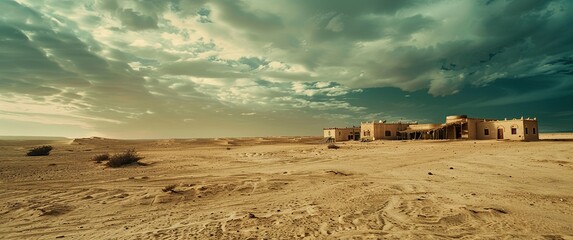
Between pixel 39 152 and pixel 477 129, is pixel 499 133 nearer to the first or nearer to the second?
pixel 477 129

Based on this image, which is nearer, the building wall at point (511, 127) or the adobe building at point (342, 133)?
the building wall at point (511, 127)

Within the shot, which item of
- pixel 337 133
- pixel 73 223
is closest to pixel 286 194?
pixel 73 223

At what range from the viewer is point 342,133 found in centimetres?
6700

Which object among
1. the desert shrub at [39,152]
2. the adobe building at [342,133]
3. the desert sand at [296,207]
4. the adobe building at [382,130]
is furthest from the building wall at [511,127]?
the desert shrub at [39,152]

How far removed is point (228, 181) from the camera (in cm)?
1249

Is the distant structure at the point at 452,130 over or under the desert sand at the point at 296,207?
over

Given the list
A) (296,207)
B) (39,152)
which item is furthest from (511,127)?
(39,152)

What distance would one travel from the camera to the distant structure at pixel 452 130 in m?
43.9

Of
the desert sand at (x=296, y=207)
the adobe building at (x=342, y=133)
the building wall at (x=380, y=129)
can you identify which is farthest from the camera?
the adobe building at (x=342, y=133)

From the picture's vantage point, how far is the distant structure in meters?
43.9

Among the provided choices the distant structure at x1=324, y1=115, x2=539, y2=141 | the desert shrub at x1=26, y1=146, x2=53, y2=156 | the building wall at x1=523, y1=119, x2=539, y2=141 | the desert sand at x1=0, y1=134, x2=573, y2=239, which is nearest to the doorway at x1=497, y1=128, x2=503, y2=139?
the distant structure at x1=324, y1=115, x2=539, y2=141

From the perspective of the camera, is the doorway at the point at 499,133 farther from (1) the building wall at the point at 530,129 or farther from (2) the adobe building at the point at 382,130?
(2) the adobe building at the point at 382,130

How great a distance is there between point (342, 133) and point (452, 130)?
21318mm

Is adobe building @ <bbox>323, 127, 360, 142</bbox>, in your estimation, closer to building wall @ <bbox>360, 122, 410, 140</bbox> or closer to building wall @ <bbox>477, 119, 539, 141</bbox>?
building wall @ <bbox>360, 122, 410, 140</bbox>
